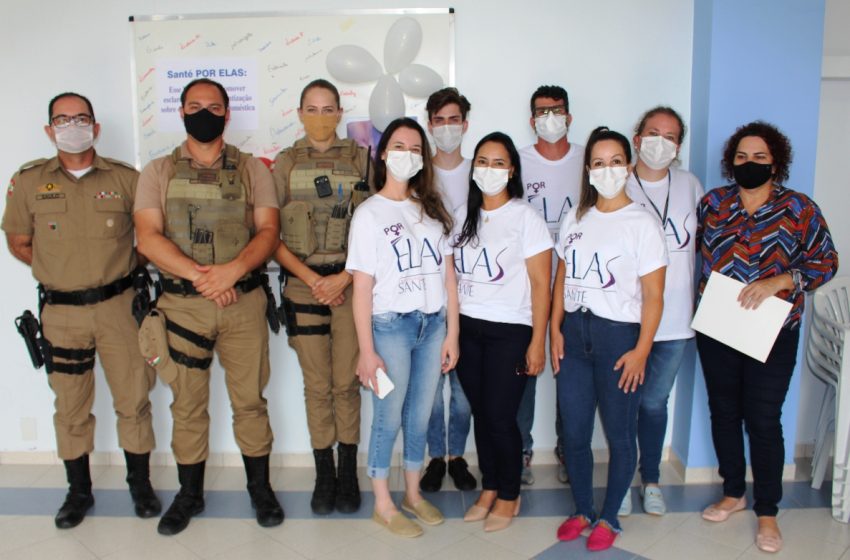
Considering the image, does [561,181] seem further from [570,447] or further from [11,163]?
[11,163]

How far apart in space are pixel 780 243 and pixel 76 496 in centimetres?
323

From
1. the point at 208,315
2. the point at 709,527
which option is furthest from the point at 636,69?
the point at 208,315

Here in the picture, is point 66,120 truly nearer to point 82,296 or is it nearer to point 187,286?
point 82,296

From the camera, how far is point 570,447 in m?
2.58

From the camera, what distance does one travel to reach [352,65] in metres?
3.16

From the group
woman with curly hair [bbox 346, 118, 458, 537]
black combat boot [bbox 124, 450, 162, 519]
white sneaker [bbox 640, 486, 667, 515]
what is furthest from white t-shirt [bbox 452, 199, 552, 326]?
black combat boot [bbox 124, 450, 162, 519]

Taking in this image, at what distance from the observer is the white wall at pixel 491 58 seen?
10.5ft

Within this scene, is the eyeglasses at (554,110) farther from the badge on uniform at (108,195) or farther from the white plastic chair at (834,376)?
the badge on uniform at (108,195)

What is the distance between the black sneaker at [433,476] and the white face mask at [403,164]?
4.75 feet

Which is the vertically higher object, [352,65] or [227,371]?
[352,65]

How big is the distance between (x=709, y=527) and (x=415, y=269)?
5.58 ft

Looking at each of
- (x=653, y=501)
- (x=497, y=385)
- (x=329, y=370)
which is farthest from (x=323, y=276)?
(x=653, y=501)

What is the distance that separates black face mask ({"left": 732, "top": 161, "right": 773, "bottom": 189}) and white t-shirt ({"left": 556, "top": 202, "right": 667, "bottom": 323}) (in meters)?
0.47

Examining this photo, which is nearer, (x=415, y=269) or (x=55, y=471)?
(x=415, y=269)
